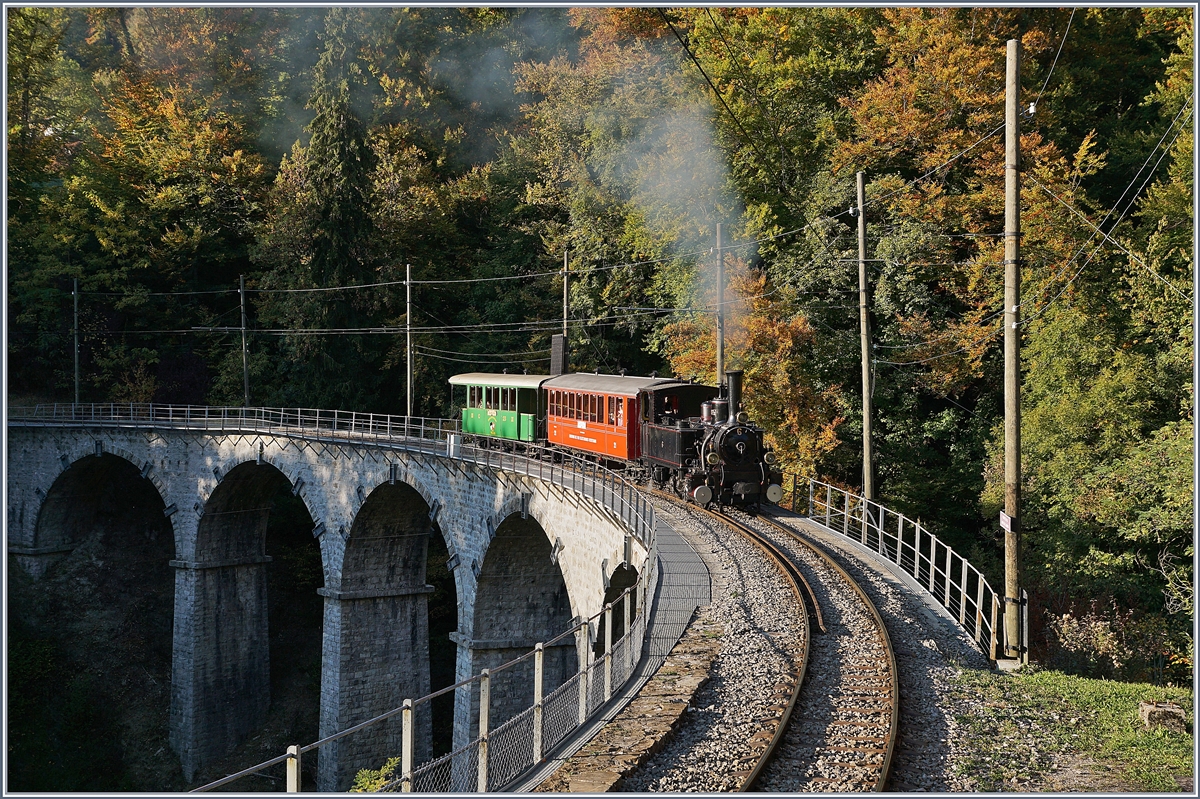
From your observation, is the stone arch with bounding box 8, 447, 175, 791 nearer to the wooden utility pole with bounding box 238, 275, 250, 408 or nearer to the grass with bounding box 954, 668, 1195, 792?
the wooden utility pole with bounding box 238, 275, 250, 408

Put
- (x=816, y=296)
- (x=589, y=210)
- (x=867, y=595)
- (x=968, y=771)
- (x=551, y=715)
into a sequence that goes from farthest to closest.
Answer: (x=589, y=210) < (x=816, y=296) < (x=867, y=595) < (x=551, y=715) < (x=968, y=771)

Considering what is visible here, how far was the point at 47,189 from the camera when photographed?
49.3m

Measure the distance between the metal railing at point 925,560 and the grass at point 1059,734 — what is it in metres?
1.75

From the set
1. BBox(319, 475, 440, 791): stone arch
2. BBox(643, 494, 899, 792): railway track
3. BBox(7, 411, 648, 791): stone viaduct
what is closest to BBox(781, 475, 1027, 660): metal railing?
BBox(643, 494, 899, 792): railway track

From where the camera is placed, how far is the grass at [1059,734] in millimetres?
8797

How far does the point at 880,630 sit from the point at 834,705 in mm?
3066

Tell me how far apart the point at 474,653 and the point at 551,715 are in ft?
55.8

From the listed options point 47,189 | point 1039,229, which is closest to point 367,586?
point 1039,229

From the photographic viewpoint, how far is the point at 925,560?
58.7 feet

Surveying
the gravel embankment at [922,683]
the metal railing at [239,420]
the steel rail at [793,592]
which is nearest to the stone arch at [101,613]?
the metal railing at [239,420]

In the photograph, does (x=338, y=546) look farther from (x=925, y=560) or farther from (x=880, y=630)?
(x=880, y=630)

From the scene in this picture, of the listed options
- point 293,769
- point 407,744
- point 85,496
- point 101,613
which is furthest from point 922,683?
point 85,496

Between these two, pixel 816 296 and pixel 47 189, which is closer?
pixel 816 296

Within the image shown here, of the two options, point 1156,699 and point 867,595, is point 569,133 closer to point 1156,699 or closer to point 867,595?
point 867,595
